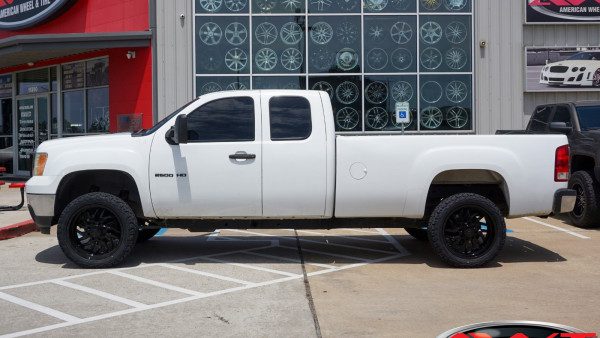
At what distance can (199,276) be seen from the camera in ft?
23.5

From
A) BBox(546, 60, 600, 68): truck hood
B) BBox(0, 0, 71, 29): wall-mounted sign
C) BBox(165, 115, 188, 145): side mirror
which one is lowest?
BBox(165, 115, 188, 145): side mirror

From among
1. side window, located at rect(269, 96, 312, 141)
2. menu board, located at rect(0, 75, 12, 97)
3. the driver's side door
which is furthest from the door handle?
menu board, located at rect(0, 75, 12, 97)

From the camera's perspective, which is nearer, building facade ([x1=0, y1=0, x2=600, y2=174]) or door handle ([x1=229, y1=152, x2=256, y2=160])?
door handle ([x1=229, y1=152, x2=256, y2=160])

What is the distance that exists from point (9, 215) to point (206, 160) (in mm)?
5952

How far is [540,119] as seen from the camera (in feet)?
40.9

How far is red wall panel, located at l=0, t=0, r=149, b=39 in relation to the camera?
1733 centimetres

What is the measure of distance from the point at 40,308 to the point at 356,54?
1233cm

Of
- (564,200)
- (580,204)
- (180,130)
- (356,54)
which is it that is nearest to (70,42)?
(356,54)

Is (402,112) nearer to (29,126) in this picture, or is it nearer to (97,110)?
(97,110)

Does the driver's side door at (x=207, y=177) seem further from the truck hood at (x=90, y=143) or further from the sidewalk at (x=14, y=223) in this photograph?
the sidewalk at (x=14, y=223)

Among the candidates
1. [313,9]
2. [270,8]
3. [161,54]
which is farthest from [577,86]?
[161,54]

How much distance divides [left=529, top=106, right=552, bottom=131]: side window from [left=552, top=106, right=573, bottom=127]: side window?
0.69 ft

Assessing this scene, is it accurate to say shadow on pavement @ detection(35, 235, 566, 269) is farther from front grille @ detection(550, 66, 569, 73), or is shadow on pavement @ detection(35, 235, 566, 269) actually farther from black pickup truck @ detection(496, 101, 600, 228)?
front grille @ detection(550, 66, 569, 73)

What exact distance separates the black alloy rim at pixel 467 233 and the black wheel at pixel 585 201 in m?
3.67
